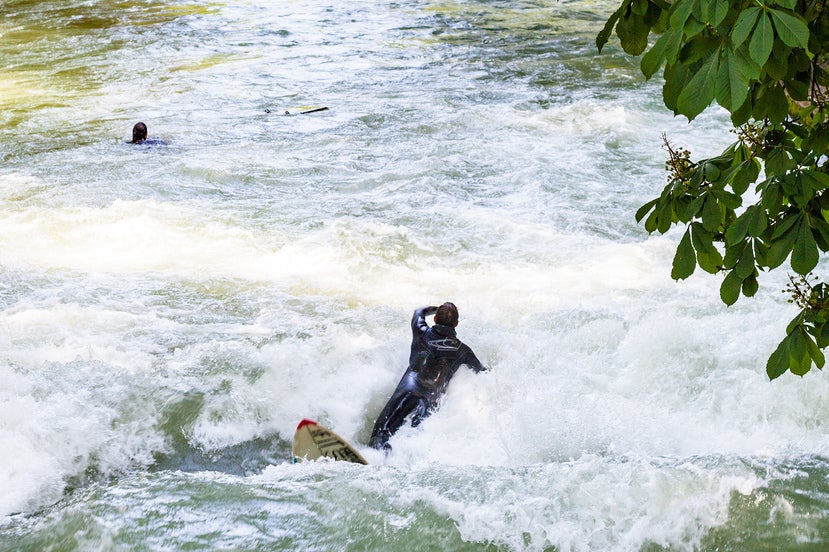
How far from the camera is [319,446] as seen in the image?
16.2 ft

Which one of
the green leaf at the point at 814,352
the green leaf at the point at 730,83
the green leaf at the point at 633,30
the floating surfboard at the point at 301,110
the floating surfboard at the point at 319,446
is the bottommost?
the floating surfboard at the point at 301,110

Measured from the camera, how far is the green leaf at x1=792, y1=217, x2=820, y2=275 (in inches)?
91.0

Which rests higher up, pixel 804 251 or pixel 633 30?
pixel 633 30

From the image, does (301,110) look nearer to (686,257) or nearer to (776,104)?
(686,257)

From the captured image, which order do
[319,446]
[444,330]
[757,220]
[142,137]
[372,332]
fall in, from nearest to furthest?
[757,220]
[319,446]
[444,330]
[372,332]
[142,137]

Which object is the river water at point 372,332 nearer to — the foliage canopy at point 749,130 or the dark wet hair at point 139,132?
the dark wet hair at point 139,132

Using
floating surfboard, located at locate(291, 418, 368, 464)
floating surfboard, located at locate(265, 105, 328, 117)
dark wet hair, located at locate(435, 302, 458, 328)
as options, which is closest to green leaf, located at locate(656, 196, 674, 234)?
floating surfboard, located at locate(291, 418, 368, 464)

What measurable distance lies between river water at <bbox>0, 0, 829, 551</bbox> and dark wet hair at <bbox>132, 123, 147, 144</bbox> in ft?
0.39

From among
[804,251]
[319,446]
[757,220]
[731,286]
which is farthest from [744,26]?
[319,446]

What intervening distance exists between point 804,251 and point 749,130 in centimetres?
45

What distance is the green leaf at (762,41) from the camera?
1.78m

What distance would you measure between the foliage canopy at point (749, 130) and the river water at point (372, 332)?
1.78m

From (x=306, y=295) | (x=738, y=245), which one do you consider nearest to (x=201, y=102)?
(x=306, y=295)

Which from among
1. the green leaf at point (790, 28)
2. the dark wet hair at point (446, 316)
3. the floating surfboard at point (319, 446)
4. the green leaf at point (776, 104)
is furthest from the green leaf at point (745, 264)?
the dark wet hair at point (446, 316)
